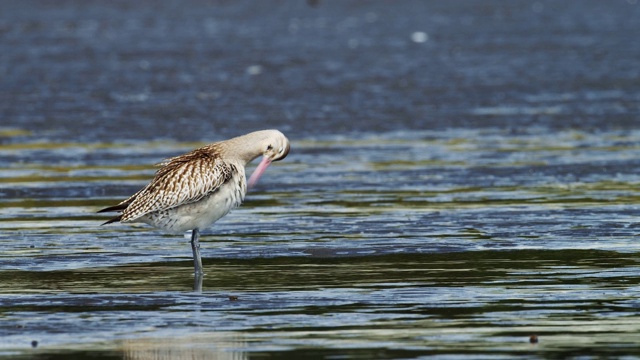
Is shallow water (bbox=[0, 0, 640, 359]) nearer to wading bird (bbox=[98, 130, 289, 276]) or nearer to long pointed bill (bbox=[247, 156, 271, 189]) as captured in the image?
wading bird (bbox=[98, 130, 289, 276])

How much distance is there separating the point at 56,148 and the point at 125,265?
877cm

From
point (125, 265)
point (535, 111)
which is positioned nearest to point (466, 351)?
point (125, 265)

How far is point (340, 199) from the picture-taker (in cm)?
1573

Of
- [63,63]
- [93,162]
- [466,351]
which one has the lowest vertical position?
[466,351]

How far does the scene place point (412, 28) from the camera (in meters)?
38.7

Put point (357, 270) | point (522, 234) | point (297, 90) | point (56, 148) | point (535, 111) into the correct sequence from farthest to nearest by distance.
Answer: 1. point (297, 90)
2. point (535, 111)
3. point (56, 148)
4. point (522, 234)
5. point (357, 270)

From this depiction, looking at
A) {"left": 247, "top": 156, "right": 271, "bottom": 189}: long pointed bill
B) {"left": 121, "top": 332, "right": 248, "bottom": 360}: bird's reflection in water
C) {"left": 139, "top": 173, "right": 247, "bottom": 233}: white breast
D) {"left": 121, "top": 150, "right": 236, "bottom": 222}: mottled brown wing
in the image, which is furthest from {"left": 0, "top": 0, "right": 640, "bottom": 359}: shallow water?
{"left": 247, "top": 156, "right": 271, "bottom": 189}: long pointed bill

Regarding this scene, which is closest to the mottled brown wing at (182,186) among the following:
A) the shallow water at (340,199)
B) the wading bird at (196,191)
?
the wading bird at (196,191)

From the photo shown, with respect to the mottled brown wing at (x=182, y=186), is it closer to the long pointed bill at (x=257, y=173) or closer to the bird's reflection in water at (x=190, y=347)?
the long pointed bill at (x=257, y=173)

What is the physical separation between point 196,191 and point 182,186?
0.41 feet

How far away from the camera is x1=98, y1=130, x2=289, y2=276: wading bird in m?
11.5

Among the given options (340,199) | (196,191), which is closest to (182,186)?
(196,191)

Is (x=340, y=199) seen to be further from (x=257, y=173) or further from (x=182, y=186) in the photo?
(x=182, y=186)

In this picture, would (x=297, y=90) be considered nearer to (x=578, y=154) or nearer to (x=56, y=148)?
(x=56, y=148)
